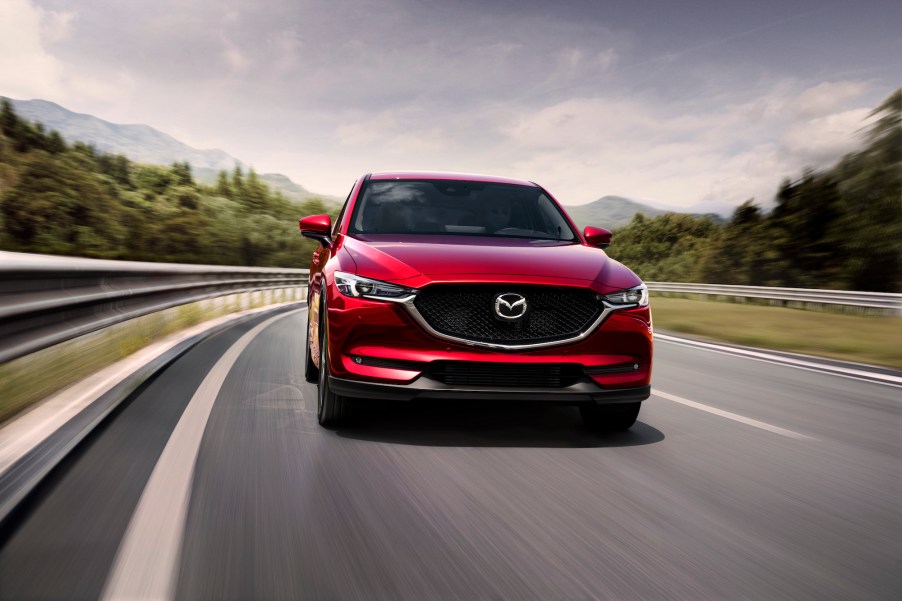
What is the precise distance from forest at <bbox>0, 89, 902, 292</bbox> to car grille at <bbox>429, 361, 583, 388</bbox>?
2716 cm

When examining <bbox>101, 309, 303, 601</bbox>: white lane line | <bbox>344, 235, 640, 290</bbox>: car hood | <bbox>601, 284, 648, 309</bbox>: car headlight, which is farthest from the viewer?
<bbox>601, 284, 648, 309</bbox>: car headlight

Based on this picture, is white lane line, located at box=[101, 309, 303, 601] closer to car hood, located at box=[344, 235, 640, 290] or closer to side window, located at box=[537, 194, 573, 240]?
car hood, located at box=[344, 235, 640, 290]

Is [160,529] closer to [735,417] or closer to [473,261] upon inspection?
[473,261]

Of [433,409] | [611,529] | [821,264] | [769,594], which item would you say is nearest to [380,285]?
[433,409]

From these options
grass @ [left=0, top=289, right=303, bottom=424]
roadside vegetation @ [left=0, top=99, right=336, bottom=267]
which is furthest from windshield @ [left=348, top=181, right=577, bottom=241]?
roadside vegetation @ [left=0, top=99, right=336, bottom=267]

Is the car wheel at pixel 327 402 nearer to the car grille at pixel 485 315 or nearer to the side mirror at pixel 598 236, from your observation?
the car grille at pixel 485 315

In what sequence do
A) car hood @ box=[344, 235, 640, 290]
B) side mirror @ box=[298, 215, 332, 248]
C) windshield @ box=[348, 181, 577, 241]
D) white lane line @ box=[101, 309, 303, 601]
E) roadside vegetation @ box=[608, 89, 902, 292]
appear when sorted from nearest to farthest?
white lane line @ box=[101, 309, 303, 601]
car hood @ box=[344, 235, 640, 290]
windshield @ box=[348, 181, 577, 241]
side mirror @ box=[298, 215, 332, 248]
roadside vegetation @ box=[608, 89, 902, 292]

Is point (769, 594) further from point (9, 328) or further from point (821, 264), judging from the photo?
point (821, 264)

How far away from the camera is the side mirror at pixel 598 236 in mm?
6078

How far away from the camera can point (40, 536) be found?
2.97m

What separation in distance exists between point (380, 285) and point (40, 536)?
2.17m

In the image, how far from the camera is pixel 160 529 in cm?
309

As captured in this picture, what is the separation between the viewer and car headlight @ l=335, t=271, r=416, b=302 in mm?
4539

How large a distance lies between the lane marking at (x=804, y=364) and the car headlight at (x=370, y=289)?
546cm
